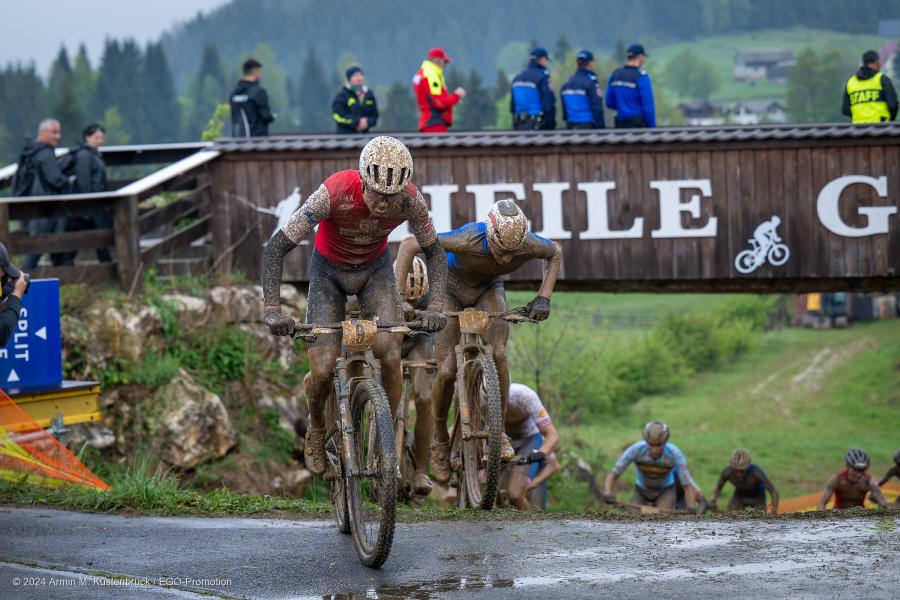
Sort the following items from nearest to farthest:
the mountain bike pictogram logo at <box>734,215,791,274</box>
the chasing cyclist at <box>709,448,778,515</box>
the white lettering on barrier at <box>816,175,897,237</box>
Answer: the chasing cyclist at <box>709,448,778,515</box> < the white lettering on barrier at <box>816,175,897,237</box> < the mountain bike pictogram logo at <box>734,215,791,274</box>

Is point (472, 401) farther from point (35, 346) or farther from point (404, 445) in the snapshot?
point (35, 346)

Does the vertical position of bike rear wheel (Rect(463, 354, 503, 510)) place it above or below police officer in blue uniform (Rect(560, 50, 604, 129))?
below

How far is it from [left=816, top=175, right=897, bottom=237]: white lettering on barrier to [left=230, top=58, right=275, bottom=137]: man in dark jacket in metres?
8.00

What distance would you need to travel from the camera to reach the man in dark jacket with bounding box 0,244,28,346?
8438mm

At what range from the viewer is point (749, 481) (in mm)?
15562

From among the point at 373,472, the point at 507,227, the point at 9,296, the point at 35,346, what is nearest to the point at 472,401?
the point at 507,227

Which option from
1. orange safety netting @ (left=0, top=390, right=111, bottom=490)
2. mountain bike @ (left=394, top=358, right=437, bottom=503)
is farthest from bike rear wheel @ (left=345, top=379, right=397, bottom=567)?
orange safety netting @ (left=0, top=390, right=111, bottom=490)

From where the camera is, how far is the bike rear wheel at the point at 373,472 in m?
7.08

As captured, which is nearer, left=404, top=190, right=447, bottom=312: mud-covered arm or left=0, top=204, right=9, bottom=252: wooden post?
left=404, top=190, right=447, bottom=312: mud-covered arm

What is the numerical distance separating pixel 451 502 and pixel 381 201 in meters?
8.35

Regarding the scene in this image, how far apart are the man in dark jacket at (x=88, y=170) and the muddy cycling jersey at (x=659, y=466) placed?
7.47 meters

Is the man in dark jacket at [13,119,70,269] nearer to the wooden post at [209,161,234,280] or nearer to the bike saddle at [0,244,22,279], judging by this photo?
the wooden post at [209,161,234,280]

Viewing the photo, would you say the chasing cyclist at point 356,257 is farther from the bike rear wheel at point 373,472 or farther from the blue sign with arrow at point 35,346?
→ the blue sign with arrow at point 35,346

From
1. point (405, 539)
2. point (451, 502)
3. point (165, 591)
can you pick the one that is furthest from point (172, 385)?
point (165, 591)
